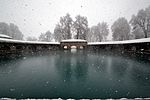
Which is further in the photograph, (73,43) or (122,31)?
(122,31)

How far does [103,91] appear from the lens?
5.98m

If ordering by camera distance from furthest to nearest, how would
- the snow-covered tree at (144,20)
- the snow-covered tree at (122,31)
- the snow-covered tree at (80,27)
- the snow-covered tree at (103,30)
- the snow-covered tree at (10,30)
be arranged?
the snow-covered tree at (103,30), the snow-covered tree at (10,30), the snow-covered tree at (80,27), the snow-covered tree at (122,31), the snow-covered tree at (144,20)

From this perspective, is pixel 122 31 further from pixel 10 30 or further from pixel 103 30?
pixel 10 30

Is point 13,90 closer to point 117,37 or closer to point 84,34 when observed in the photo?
point 84,34

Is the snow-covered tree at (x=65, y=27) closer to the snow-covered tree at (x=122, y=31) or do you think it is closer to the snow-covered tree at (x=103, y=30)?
the snow-covered tree at (x=103, y=30)

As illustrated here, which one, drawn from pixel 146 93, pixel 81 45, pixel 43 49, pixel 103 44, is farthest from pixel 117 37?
pixel 146 93

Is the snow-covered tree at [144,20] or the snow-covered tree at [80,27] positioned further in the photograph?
the snow-covered tree at [80,27]

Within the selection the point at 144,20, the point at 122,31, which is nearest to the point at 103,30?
the point at 122,31

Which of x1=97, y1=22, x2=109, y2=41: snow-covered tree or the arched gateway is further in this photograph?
x1=97, y1=22, x2=109, y2=41: snow-covered tree

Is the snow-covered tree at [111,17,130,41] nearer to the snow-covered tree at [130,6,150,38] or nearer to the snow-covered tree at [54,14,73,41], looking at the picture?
the snow-covered tree at [130,6,150,38]

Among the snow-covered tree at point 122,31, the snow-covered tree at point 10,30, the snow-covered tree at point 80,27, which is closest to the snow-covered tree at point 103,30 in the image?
the snow-covered tree at point 122,31

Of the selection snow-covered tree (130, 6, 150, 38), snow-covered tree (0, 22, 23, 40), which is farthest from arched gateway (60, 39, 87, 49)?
snow-covered tree (0, 22, 23, 40)

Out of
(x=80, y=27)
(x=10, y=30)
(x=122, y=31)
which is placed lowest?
(x=122, y=31)

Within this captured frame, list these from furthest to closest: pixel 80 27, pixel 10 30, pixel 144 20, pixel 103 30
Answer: pixel 10 30 < pixel 103 30 < pixel 80 27 < pixel 144 20
